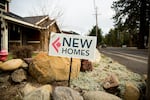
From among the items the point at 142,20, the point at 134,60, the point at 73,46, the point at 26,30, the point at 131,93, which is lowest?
the point at 131,93

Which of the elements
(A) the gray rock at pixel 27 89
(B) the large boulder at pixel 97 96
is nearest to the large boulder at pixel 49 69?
(A) the gray rock at pixel 27 89

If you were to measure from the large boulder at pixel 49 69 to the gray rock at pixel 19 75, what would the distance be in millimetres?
196

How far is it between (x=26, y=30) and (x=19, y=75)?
15.7m

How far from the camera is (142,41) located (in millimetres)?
35000

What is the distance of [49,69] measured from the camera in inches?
216

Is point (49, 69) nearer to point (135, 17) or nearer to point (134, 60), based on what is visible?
point (134, 60)

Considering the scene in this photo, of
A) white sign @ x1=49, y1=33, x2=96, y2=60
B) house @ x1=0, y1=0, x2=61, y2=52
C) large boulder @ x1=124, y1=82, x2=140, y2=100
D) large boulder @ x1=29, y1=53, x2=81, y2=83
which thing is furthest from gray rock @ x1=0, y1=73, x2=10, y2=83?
house @ x1=0, y1=0, x2=61, y2=52

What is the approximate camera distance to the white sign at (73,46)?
4649 millimetres

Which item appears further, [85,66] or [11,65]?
[85,66]

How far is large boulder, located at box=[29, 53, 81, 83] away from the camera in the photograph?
5.43m

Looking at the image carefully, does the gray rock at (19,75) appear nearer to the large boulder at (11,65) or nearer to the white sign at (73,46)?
the large boulder at (11,65)

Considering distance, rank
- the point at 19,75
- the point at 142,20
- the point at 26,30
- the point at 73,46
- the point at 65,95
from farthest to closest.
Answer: the point at 142,20
the point at 26,30
the point at 19,75
the point at 73,46
the point at 65,95

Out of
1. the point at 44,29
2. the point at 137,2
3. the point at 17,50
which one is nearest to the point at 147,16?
the point at 137,2

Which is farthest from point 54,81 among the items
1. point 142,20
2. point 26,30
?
point 142,20
